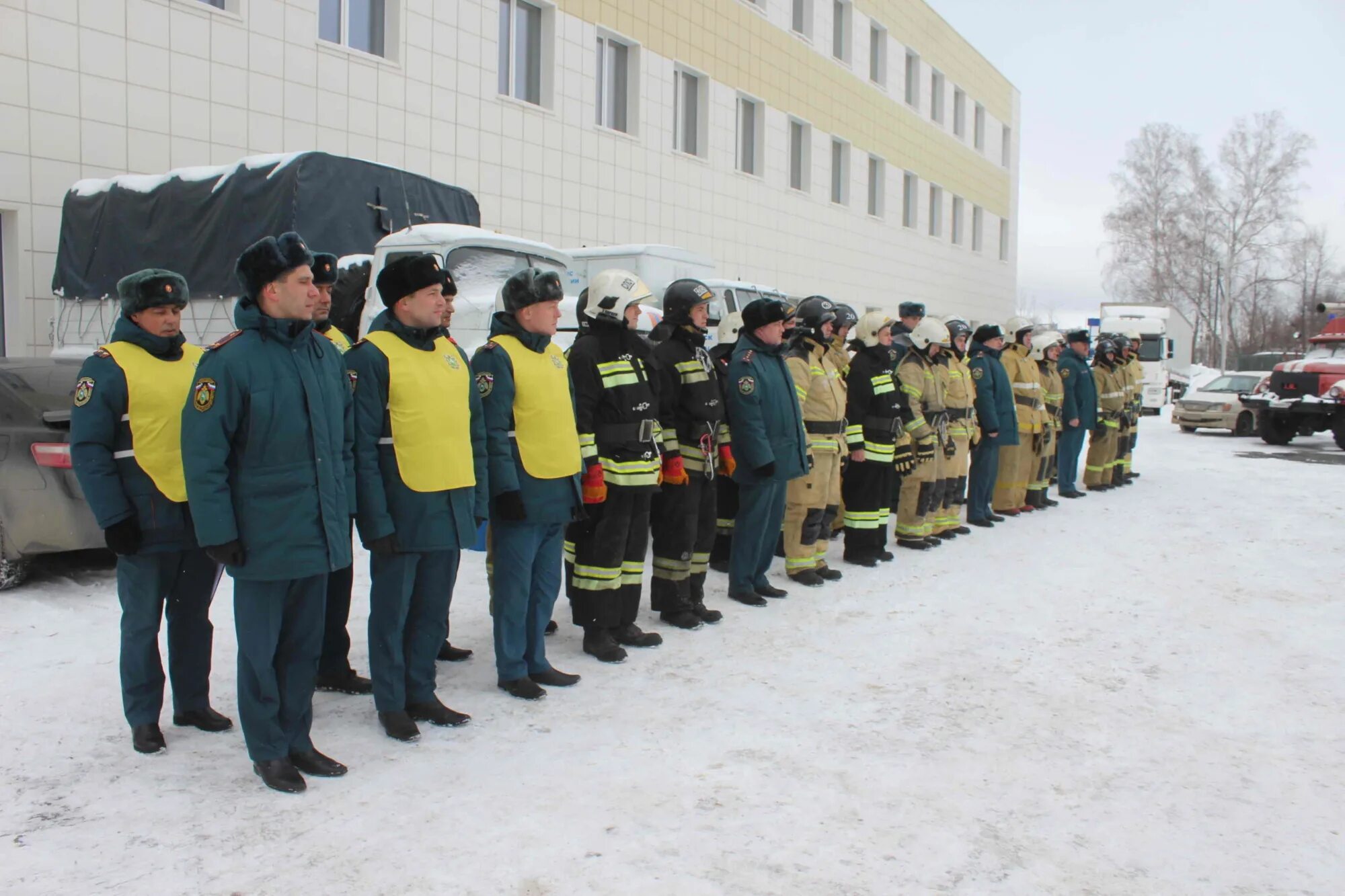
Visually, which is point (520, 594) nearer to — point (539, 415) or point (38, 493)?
point (539, 415)

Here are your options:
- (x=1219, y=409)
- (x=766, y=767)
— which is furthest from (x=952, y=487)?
(x=1219, y=409)

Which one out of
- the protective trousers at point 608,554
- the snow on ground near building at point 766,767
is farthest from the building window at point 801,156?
the protective trousers at point 608,554

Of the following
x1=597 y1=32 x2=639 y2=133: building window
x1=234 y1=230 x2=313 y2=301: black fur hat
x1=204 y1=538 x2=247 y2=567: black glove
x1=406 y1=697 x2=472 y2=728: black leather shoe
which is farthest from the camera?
x1=597 y1=32 x2=639 y2=133: building window

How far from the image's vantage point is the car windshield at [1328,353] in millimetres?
22797

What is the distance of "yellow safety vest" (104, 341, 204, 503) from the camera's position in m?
4.30

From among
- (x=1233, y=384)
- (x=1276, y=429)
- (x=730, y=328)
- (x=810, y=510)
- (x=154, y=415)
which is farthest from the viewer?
(x=1233, y=384)

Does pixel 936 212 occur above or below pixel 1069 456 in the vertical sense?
above

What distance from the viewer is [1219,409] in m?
23.8

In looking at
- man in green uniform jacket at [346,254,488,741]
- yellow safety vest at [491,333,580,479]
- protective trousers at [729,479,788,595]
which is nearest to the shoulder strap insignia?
man in green uniform jacket at [346,254,488,741]

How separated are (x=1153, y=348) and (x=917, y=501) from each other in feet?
85.1

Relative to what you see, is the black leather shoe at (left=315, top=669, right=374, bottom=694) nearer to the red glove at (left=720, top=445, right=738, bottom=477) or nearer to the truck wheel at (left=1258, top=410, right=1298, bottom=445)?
the red glove at (left=720, top=445, right=738, bottom=477)

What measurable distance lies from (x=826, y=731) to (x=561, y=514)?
1629 mm

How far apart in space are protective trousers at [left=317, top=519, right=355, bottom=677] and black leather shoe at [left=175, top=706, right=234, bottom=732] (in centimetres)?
61

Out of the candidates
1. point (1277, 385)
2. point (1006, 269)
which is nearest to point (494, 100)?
point (1277, 385)
